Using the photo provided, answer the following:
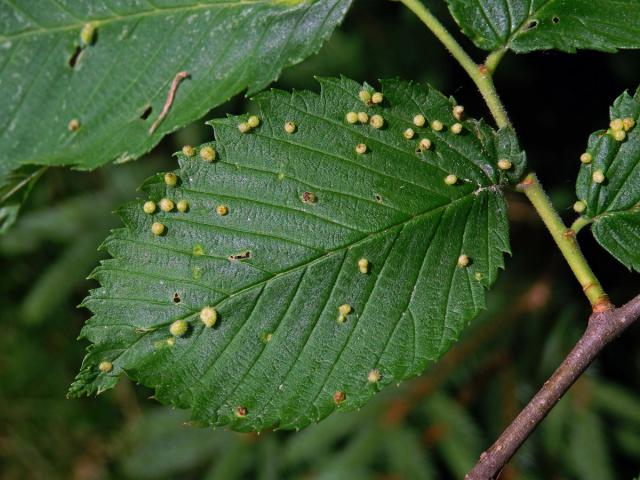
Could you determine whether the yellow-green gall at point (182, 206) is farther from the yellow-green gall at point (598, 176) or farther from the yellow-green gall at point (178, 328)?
the yellow-green gall at point (598, 176)

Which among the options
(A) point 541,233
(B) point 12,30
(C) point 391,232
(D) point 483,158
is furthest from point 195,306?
(A) point 541,233

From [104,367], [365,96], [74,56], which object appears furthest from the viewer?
[74,56]

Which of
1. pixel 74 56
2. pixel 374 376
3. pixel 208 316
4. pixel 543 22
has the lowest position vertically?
pixel 374 376

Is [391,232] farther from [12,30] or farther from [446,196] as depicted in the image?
[12,30]

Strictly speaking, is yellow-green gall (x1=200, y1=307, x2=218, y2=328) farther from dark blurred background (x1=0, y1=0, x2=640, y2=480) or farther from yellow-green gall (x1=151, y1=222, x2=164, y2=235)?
dark blurred background (x1=0, y1=0, x2=640, y2=480)

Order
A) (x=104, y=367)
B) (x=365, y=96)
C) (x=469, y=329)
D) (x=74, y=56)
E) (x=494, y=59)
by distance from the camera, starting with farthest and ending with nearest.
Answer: (x=469, y=329) → (x=74, y=56) → (x=494, y=59) → (x=365, y=96) → (x=104, y=367)

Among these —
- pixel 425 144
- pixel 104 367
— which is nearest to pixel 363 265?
pixel 425 144

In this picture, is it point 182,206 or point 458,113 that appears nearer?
point 182,206

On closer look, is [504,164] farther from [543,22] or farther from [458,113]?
[543,22]

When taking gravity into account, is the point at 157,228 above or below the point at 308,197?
above

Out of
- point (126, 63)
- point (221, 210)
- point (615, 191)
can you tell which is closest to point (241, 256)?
point (221, 210)
